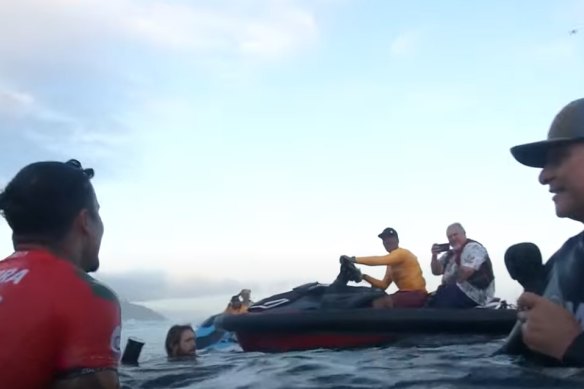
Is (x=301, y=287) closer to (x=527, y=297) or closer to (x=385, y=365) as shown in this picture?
(x=385, y=365)

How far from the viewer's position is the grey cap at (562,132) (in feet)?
10.0

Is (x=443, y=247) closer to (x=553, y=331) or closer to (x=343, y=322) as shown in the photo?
(x=343, y=322)

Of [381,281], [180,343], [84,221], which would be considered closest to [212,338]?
[381,281]

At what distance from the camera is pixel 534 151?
10.6ft

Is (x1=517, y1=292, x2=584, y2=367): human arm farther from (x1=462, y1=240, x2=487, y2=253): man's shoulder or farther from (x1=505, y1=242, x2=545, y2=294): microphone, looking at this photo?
(x1=462, y1=240, x2=487, y2=253): man's shoulder

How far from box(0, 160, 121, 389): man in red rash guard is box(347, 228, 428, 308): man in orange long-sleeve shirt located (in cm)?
718

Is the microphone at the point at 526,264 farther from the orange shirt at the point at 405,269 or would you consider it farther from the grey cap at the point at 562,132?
the orange shirt at the point at 405,269

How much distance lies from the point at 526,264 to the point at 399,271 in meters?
6.83

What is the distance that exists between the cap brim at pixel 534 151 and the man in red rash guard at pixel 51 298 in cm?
177

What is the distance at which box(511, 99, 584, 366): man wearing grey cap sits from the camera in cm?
294

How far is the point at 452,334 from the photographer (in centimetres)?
809

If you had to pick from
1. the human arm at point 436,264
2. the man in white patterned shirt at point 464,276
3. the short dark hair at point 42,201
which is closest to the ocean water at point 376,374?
the short dark hair at point 42,201

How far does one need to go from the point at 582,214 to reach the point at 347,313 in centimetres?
528

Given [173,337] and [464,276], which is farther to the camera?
[464,276]
